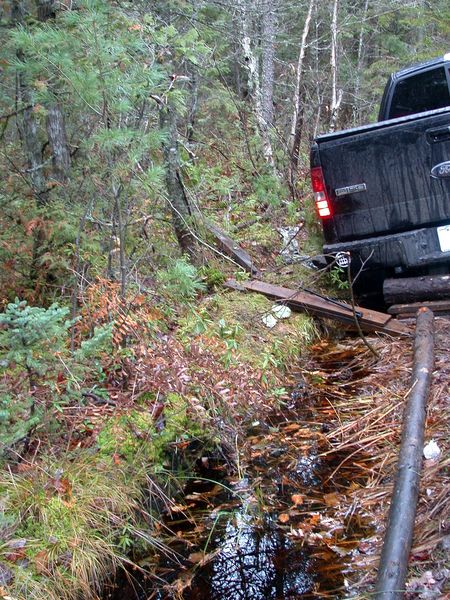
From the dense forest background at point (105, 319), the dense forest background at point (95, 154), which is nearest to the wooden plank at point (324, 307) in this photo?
the dense forest background at point (105, 319)

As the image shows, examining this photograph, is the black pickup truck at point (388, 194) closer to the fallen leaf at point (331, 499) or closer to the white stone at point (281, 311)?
the white stone at point (281, 311)

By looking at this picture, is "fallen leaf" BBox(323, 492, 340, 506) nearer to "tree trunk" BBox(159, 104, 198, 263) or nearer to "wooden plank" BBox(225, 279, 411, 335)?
"wooden plank" BBox(225, 279, 411, 335)

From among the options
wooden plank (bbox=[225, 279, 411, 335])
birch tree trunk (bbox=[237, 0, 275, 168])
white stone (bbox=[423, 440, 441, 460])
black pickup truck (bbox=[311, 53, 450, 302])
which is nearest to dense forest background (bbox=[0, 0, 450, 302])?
A: wooden plank (bbox=[225, 279, 411, 335])

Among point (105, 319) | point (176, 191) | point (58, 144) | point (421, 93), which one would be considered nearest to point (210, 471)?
point (105, 319)

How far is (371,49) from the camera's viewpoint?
72.8 ft

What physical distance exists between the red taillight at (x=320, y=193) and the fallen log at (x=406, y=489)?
157 cm

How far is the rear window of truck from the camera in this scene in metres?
7.22

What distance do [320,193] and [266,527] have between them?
3326 mm

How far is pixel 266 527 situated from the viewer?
3969 mm

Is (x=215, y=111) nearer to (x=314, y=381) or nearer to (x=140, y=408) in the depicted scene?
(x=314, y=381)

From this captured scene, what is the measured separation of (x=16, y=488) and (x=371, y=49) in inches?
850

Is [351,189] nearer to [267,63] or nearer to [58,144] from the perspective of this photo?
[58,144]

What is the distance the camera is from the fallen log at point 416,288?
20.7 ft

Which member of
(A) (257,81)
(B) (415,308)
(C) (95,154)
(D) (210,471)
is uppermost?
(A) (257,81)
